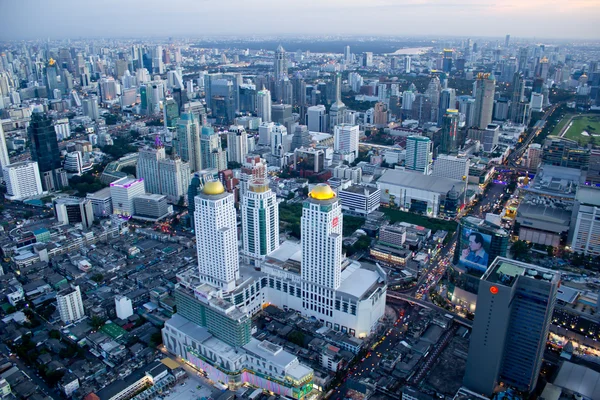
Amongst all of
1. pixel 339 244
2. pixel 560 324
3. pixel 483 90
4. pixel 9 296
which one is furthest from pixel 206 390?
pixel 483 90

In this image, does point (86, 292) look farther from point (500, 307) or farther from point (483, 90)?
point (483, 90)

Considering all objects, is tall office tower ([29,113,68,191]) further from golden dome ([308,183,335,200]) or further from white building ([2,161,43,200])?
golden dome ([308,183,335,200])

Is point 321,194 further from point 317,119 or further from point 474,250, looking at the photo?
point 317,119

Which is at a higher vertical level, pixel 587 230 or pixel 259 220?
pixel 259 220

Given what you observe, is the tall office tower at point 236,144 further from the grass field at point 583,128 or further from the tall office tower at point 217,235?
the grass field at point 583,128

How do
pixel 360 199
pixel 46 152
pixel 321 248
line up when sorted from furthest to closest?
1. pixel 46 152
2. pixel 360 199
3. pixel 321 248

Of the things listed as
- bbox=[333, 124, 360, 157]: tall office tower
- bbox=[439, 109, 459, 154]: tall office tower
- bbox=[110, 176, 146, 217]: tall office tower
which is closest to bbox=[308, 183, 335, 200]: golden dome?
Result: bbox=[110, 176, 146, 217]: tall office tower

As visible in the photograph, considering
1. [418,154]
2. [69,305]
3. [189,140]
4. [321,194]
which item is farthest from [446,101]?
[69,305]

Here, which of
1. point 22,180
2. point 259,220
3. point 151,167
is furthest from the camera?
point 151,167
